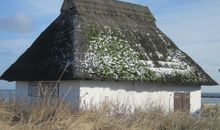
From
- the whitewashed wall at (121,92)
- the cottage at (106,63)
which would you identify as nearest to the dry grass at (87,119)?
the whitewashed wall at (121,92)

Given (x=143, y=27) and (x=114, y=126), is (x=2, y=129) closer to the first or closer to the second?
(x=114, y=126)

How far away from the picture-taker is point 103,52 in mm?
18484

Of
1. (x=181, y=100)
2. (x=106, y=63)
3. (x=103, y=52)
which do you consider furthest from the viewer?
(x=181, y=100)

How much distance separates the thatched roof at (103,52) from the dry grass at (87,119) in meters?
6.14

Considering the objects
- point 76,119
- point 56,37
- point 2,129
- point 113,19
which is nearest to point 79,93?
point 56,37

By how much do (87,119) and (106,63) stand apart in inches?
344

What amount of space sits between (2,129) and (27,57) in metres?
12.5

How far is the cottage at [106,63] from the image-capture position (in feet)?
56.1

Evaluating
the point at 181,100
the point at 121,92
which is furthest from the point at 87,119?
the point at 181,100

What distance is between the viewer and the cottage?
17.1 meters

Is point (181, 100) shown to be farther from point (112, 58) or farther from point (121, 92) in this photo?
point (112, 58)

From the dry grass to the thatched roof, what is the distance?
6143 mm

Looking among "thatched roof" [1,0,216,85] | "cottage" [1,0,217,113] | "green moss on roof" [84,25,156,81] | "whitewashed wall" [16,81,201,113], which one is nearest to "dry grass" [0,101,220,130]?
"whitewashed wall" [16,81,201,113]

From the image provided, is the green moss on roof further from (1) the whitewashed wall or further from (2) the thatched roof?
(1) the whitewashed wall
